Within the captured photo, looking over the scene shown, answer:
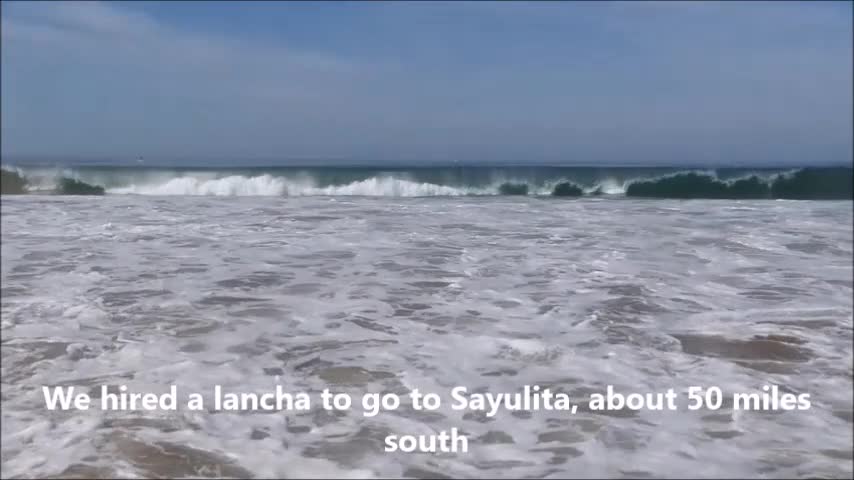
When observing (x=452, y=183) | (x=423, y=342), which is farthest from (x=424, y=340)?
(x=452, y=183)

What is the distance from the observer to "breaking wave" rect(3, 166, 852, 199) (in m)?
18.8

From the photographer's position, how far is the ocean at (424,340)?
111 inches

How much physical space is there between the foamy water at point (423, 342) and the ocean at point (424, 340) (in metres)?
0.02

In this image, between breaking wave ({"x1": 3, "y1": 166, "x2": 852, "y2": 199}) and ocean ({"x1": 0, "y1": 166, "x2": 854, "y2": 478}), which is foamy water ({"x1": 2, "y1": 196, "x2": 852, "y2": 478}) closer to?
ocean ({"x1": 0, "y1": 166, "x2": 854, "y2": 478})

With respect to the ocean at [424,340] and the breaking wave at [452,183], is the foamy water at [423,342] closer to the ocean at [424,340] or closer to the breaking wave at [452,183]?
the ocean at [424,340]

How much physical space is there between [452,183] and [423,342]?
54.9ft

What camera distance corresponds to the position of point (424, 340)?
14.0 feet

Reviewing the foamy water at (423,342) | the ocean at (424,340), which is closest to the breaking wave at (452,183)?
the ocean at (424,340)

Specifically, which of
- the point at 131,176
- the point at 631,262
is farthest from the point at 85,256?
the point at 131,176

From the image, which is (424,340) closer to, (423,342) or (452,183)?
(423,342)

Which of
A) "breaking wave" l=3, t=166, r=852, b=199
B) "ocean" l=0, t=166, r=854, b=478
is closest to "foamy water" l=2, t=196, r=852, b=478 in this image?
"ocean" l=0, t=166, r=854, b=478

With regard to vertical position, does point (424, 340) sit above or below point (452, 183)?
below

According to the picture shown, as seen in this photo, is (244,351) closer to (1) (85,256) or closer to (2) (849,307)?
(1) (85,256)

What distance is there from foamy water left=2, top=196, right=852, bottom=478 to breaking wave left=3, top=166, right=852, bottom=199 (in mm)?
11053
